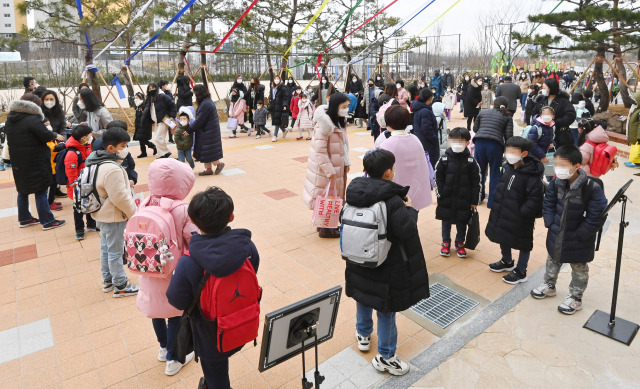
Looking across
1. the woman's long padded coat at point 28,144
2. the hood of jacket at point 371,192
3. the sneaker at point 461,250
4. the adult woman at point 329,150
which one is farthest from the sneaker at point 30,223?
the sneaker at point 461,250

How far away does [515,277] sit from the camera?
15.1 feet

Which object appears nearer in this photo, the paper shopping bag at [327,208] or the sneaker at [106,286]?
the sneaker at [106,286]

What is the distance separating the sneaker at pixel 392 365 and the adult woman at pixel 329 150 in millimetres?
2594

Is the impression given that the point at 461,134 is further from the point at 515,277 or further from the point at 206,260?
the point at 206,260

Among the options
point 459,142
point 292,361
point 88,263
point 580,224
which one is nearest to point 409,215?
point 292,361

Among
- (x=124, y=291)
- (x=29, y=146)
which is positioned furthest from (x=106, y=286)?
(x=29, y=146)

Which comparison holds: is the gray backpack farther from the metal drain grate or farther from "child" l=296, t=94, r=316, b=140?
"child" l=296, t=94, r=316, b=140

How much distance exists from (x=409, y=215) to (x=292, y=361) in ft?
4.94

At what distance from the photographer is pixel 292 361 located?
11.2 ft

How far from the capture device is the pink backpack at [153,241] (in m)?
2.89

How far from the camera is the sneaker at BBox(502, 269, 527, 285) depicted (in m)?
4.60

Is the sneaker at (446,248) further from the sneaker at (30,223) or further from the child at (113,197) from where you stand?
the sneaker at (30,223)

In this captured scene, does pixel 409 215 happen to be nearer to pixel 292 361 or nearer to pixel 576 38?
pixel 292 361

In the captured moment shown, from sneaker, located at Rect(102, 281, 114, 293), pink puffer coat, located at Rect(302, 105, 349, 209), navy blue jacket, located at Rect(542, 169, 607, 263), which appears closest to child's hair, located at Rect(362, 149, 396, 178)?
navy blue jacket, located at Rect(542, 169, 607, 263)
